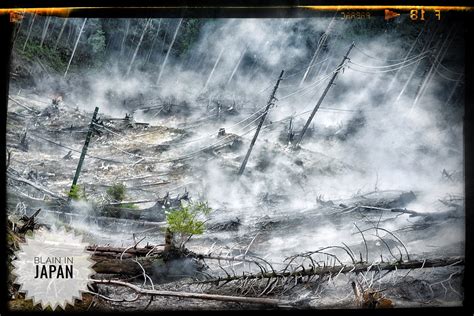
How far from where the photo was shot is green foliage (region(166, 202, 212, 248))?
330 centimetres

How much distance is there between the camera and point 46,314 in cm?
319

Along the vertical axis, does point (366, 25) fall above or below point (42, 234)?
above

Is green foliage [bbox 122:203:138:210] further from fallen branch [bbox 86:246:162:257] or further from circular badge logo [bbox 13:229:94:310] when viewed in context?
circular badge logo [bbox 13:229:94:310]

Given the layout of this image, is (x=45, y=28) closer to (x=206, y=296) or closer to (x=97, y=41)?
(x=97, y=41)

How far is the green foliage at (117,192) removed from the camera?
330cm

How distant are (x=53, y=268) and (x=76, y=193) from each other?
1.85ft

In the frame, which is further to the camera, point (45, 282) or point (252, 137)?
point (252, 137)

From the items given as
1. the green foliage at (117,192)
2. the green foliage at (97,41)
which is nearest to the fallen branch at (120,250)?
the green foliage at (117,192)

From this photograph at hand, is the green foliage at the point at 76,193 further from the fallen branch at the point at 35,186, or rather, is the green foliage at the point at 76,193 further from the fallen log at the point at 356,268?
the fallen log at the point at 356,268

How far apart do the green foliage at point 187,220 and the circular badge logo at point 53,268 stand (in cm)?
66

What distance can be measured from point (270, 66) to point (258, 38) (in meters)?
0.23

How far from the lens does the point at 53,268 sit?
3.22 m

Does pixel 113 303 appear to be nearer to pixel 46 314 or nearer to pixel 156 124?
pixel 46 314
